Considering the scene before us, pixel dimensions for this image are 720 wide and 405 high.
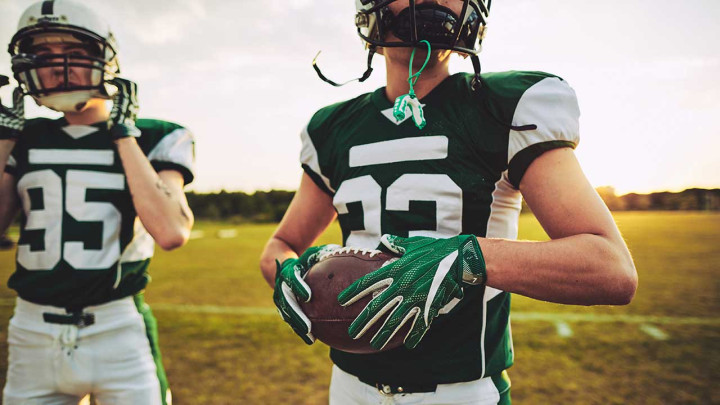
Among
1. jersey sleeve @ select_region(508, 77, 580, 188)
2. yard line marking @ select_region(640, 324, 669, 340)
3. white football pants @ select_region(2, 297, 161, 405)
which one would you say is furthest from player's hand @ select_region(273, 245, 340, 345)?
yard line marking @ select_region(640, 324, 669, 340)

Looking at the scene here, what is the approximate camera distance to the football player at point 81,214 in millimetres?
1896

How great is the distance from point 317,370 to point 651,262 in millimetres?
10406

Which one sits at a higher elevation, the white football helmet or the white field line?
the white football helmet

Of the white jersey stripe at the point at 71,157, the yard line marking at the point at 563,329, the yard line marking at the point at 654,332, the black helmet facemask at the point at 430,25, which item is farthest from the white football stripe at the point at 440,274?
the yard line marking at the point at 654,332

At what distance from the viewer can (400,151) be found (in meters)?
1.39

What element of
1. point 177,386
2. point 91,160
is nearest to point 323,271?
point 91,160

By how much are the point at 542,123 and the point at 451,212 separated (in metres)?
0.34

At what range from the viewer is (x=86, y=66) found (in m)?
2.02

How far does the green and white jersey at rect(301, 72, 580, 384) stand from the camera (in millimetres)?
1246

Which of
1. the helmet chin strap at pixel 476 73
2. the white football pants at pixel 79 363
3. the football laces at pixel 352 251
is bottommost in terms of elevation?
the white football pants at pixel 79 363

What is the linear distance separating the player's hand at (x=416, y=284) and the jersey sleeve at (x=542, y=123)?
0.28 m

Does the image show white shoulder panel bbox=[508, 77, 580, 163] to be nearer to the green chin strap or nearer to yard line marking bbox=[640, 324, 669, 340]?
the green chin strap

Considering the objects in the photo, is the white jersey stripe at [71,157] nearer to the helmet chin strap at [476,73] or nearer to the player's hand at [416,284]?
the player's hand at [416,284]

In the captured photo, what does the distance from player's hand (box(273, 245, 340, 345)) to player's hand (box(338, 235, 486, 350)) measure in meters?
0.17
